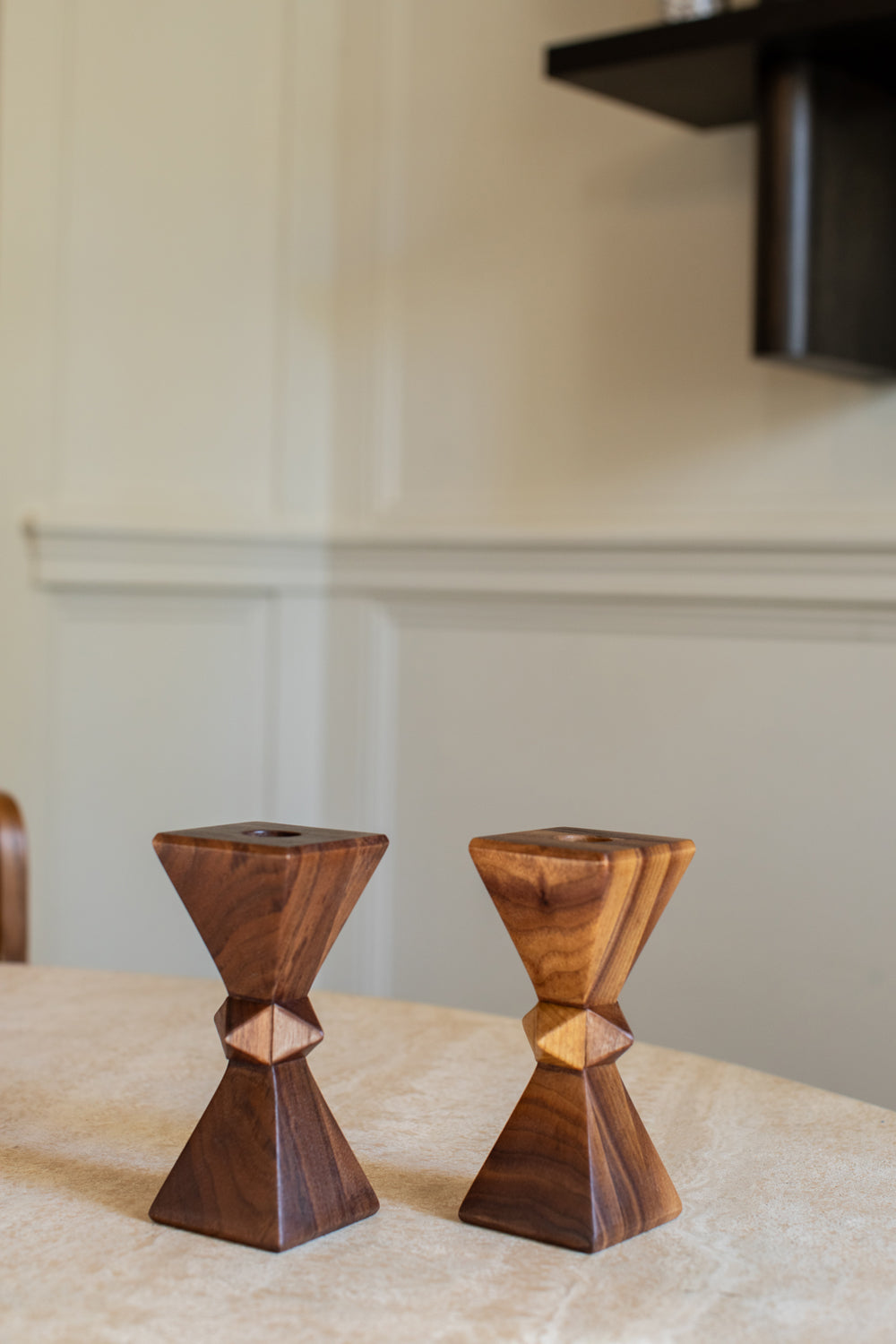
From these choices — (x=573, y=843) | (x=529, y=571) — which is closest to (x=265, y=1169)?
(x=573, y=843)

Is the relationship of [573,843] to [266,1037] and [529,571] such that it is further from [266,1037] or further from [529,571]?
[529,571]

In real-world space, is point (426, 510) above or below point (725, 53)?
below

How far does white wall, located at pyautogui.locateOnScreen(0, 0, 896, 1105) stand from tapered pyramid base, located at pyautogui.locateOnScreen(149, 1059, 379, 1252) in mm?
1326

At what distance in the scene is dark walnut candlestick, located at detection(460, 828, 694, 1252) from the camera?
0.54m

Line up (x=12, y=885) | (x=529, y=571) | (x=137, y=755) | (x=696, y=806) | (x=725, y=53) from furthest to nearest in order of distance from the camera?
1. (x=137, y=755)
2. (x=529, y=571)
3. (x=696, y=806)
4. (x=725, y=53)
5. (x=12, y=885)

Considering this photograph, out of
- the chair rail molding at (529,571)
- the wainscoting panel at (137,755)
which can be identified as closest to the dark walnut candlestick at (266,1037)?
the chair rail molding at (529,571)

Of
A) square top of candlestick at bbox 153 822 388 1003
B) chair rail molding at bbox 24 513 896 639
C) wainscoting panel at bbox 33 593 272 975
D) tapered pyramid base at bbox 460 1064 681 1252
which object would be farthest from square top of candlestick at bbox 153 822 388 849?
wainscoting panel at bbox 33 593 272 975

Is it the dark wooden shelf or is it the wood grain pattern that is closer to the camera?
the wood grain pattern

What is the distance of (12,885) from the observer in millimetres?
1153

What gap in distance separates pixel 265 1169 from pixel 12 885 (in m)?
0.67

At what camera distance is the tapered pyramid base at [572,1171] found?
55 cm

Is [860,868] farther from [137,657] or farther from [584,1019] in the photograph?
[584,1019]

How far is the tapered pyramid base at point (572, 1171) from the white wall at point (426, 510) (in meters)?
1.27

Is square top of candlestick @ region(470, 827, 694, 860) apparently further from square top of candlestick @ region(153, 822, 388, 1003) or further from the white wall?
the white wall
